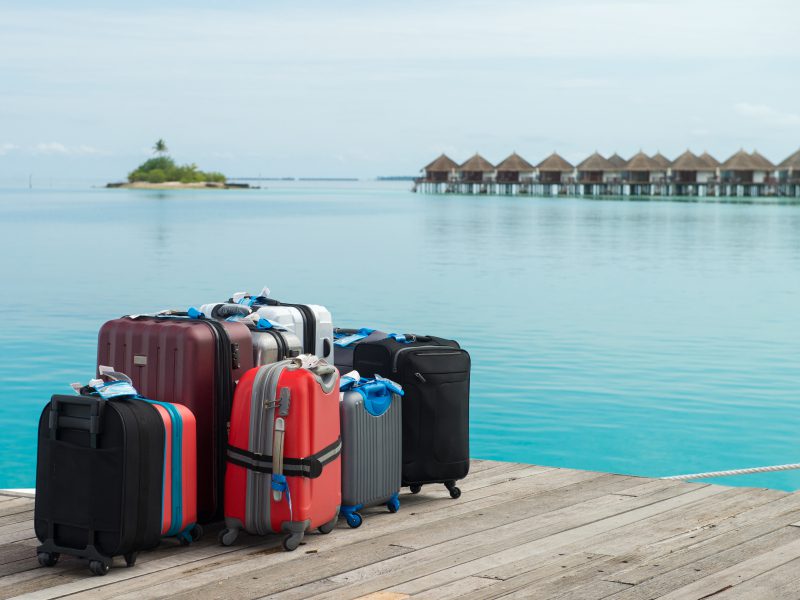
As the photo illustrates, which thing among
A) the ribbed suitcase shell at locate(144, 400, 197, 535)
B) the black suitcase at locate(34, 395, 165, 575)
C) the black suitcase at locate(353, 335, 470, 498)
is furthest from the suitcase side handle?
the black suitcase at locate(353, 335, 470, 498)

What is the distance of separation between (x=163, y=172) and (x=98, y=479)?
564 ft

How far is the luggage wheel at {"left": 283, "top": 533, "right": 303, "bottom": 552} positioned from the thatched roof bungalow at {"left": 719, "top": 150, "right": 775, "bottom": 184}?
360 ft

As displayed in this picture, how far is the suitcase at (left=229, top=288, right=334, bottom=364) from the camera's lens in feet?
16.1

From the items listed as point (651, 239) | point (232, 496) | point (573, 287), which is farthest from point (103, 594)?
point (651, 239)

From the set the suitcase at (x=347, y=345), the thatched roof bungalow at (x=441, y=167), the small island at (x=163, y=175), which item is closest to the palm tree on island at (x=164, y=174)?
the small island at (x=163, y=175)

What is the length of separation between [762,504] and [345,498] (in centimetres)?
179

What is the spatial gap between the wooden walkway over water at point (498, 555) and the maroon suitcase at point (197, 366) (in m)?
0.28

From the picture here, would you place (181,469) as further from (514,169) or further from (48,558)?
(514,169)

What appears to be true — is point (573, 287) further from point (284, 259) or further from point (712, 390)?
point (712, 390)

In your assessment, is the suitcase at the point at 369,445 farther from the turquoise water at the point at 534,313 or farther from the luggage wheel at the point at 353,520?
the turquoise water at the point at 534,313

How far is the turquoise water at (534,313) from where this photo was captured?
12.0m

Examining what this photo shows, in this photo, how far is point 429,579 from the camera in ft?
13.0

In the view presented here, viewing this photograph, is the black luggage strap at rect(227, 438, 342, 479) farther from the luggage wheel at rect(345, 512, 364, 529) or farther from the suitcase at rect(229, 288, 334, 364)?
the suitcase at rect(229, 288, 334, 364)

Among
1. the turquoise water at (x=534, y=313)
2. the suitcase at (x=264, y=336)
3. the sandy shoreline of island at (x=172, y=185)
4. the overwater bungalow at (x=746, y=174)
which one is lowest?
the turquoise water at (x=534, y=313)
